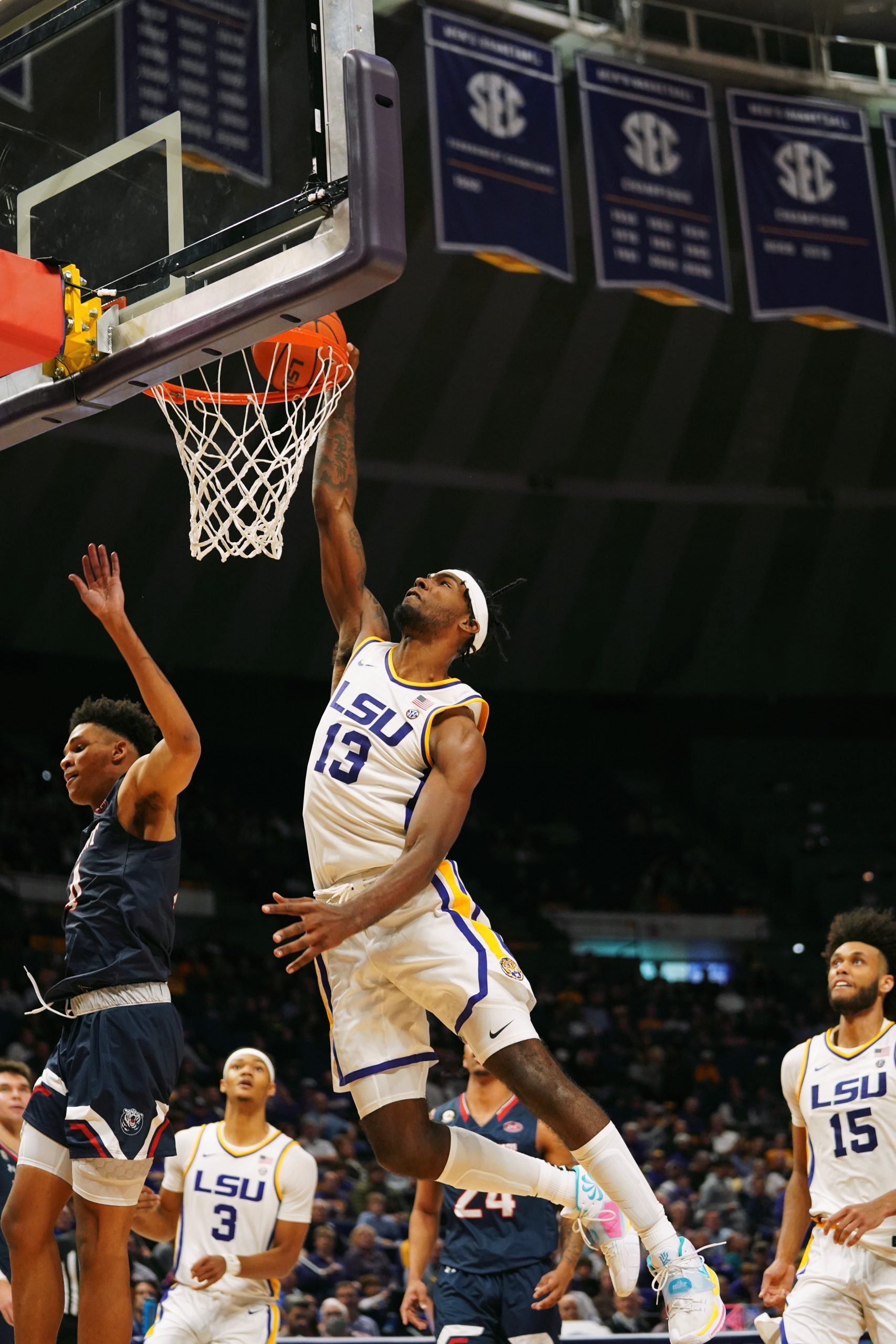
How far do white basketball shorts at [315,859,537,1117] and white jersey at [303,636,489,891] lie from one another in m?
0.12

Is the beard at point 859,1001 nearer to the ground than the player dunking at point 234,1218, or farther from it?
farther from it

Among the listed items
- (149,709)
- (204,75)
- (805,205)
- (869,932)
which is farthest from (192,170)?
(805,205)

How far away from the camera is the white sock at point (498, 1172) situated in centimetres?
520

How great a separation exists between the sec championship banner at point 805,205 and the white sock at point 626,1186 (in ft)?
32.9

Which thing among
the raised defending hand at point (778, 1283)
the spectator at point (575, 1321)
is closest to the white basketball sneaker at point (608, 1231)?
the raised defending hand at point (778, 1283)

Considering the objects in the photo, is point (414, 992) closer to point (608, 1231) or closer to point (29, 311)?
point (608, 1231)

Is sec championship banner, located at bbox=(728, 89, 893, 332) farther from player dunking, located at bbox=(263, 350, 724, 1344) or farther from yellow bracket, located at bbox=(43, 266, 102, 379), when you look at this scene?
yellow bracket, located at bbox=(43, 266, 102, 379)

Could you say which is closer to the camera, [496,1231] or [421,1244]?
[496,1231]

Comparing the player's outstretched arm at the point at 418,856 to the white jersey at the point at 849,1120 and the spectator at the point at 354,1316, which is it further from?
the spectator at the point at 354,1316

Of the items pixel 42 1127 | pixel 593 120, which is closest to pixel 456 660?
pixel 42 1127

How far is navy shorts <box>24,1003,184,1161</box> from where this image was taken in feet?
16.1

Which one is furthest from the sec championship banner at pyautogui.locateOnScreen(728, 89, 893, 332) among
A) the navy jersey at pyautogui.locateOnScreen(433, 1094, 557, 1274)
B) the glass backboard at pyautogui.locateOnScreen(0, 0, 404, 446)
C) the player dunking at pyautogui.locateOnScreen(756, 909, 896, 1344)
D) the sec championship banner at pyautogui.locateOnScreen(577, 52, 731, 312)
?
the glass backboard at pyautogui.locateOnScreen(0, 0, 404, 446)

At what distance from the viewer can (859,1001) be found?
7.17m

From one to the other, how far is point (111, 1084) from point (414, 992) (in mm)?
994
